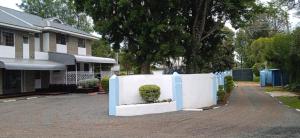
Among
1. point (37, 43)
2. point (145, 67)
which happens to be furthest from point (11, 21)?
point (145, 67)

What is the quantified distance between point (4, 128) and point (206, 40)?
15556 mm

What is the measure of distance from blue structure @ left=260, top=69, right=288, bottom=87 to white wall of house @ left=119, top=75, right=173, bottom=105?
95.5 feet

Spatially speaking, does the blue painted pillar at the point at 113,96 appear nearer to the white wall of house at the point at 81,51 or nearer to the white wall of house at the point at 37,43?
the white wall of house at the point at 37,43

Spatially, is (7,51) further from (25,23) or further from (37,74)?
(37,74)

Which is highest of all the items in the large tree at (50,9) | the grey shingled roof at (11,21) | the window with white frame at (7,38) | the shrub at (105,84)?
the large tree at (50,9)

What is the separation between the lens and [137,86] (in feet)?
61.1

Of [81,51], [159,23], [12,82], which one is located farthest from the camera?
[81,51]

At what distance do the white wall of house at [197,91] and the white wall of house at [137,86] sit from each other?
1136mm

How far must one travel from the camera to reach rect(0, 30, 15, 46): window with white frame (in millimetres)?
30578

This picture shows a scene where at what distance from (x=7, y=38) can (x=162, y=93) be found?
53.4ft

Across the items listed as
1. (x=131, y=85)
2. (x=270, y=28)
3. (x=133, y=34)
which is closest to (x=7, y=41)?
(x=133, y=34)

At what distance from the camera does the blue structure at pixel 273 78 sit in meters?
46.0

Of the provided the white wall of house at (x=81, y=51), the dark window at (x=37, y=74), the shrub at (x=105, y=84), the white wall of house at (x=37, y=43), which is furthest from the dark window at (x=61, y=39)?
the shrub at (x=105, y=84)

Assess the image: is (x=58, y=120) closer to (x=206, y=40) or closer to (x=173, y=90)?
(x=173, y=90)
